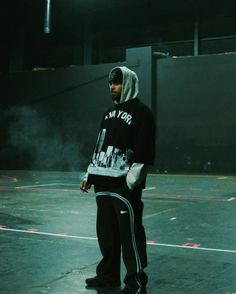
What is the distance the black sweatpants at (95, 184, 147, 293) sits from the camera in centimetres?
370

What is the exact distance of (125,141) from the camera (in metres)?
3.75

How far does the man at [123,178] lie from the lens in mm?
3682

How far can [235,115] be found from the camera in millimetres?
16453

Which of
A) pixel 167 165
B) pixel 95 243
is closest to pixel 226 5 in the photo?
pixel 167 165

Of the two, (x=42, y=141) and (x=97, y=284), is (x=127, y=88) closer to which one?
(x=97, y=284)

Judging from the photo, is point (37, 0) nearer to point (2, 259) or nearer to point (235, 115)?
point (235, 115)

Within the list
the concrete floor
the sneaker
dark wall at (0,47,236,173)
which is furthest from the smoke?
the sneaker

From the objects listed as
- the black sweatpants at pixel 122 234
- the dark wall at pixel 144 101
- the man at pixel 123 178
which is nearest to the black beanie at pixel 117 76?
the man at pixel 123 178

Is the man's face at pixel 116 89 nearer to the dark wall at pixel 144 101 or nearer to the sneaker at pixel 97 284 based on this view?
the sneaker at pixel 97 284

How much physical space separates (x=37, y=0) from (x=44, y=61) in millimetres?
4606

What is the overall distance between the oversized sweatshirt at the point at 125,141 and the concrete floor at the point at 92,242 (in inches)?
39.0

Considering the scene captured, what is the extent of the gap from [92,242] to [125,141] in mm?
2446

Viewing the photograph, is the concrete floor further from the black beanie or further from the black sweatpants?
the black beanie

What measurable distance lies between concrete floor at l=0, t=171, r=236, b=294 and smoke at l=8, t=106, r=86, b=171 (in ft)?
28.1
